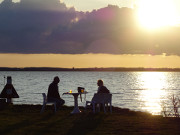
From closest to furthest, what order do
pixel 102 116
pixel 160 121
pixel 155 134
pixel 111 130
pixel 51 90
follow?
pixel 155 134, pixel 111 130, pixel 160 121, pixel 102 116, pixel 51 90

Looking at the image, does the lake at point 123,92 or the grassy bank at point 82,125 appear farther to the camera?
the lake at point 123,92

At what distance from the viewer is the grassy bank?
10047mm

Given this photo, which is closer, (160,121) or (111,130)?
(111,130)

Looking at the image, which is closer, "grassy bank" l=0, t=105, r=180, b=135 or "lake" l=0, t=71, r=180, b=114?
"grassy bank" l=0, t=105, r=180, b=135

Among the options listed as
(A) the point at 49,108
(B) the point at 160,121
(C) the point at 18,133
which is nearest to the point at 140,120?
(B) the point at 160,121

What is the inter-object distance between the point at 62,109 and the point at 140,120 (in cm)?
489

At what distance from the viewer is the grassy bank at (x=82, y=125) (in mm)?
10047

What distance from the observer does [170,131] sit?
1010cm

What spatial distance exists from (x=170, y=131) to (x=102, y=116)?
3.78 metres

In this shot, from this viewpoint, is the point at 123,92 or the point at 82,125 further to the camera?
the point at 123,92

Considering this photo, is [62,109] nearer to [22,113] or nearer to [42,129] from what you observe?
[22,113]

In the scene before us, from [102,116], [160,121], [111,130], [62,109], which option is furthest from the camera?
[62,109]

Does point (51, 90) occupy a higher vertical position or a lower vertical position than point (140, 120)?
higher

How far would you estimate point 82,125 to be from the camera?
1136 centimetres
